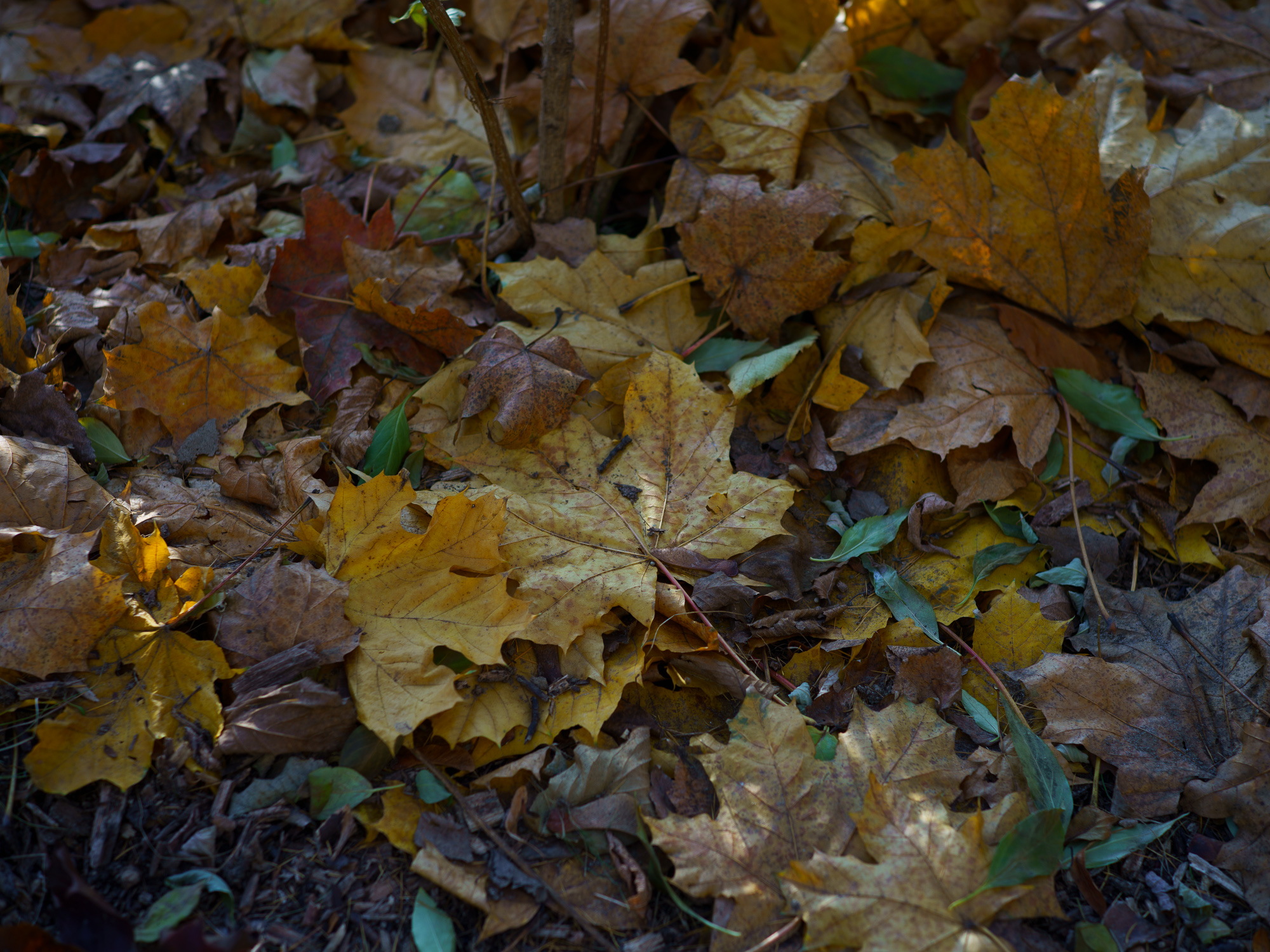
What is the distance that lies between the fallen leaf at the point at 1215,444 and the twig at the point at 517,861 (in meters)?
1.60

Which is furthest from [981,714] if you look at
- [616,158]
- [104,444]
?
[104,444]

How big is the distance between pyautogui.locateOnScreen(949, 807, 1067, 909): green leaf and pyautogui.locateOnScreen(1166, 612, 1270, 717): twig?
22.1 inches

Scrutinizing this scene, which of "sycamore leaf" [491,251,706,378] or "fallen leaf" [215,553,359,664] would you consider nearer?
"fallen leaf" [215,553,359,664]

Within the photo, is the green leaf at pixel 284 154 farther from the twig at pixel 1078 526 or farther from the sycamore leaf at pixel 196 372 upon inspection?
the twig at pixel 1078 526

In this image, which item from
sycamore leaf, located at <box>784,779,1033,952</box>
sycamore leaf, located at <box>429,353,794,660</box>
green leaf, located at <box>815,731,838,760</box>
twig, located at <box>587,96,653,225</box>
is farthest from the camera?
twig, located at <box>587,96,653,225</box>

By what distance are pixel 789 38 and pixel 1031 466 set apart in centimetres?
144

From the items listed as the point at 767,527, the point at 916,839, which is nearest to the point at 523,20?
the point at 767,527

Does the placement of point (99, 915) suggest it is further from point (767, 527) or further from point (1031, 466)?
point (1031, 466)

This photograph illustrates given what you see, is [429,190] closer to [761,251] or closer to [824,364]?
[761,251]

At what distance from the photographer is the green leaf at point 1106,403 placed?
1943mm

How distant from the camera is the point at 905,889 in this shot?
1.28m

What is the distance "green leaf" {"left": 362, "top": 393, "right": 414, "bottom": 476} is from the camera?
180 cm

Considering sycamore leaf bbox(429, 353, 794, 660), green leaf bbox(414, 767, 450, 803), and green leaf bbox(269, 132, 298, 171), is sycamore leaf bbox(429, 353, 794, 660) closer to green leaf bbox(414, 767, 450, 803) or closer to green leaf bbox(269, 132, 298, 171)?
green leaf bbox(414, 767, 450, 803)

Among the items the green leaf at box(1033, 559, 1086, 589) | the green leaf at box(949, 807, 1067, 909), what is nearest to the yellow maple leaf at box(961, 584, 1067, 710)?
the green leaf at box(1033, 559, 1086, 589)
